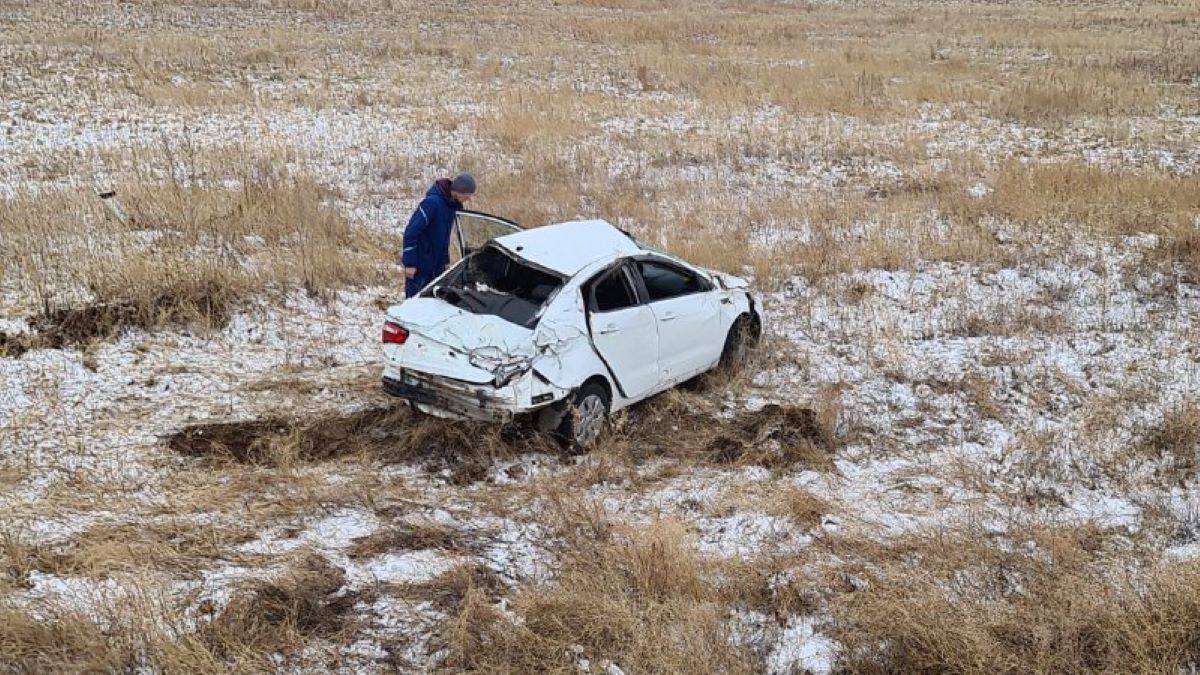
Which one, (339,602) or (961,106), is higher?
(961,106)

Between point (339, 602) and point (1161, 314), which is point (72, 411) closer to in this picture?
point (339, 602)

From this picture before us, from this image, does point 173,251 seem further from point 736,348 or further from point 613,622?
point 613,622

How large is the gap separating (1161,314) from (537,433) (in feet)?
25.0

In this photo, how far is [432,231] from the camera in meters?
8.55

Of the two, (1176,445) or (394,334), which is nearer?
(394,334)

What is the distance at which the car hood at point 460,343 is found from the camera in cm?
654

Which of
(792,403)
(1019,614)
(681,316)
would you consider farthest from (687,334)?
(1019,614)

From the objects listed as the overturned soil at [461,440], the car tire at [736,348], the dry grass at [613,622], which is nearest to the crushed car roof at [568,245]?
the overturned soil at [461,440]

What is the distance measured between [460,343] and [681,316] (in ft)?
7.23

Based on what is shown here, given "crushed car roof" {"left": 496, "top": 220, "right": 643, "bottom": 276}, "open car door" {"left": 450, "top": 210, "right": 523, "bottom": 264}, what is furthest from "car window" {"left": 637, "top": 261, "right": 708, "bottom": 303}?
"open car door" {"left": 450, "top": 210, "right": 523, "bottom": 264}

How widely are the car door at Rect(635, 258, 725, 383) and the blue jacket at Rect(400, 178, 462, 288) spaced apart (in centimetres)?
201

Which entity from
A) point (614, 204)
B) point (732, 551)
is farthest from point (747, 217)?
point (732, 551)

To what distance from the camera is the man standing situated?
8.41 meters

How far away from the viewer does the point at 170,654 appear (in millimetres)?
4414
